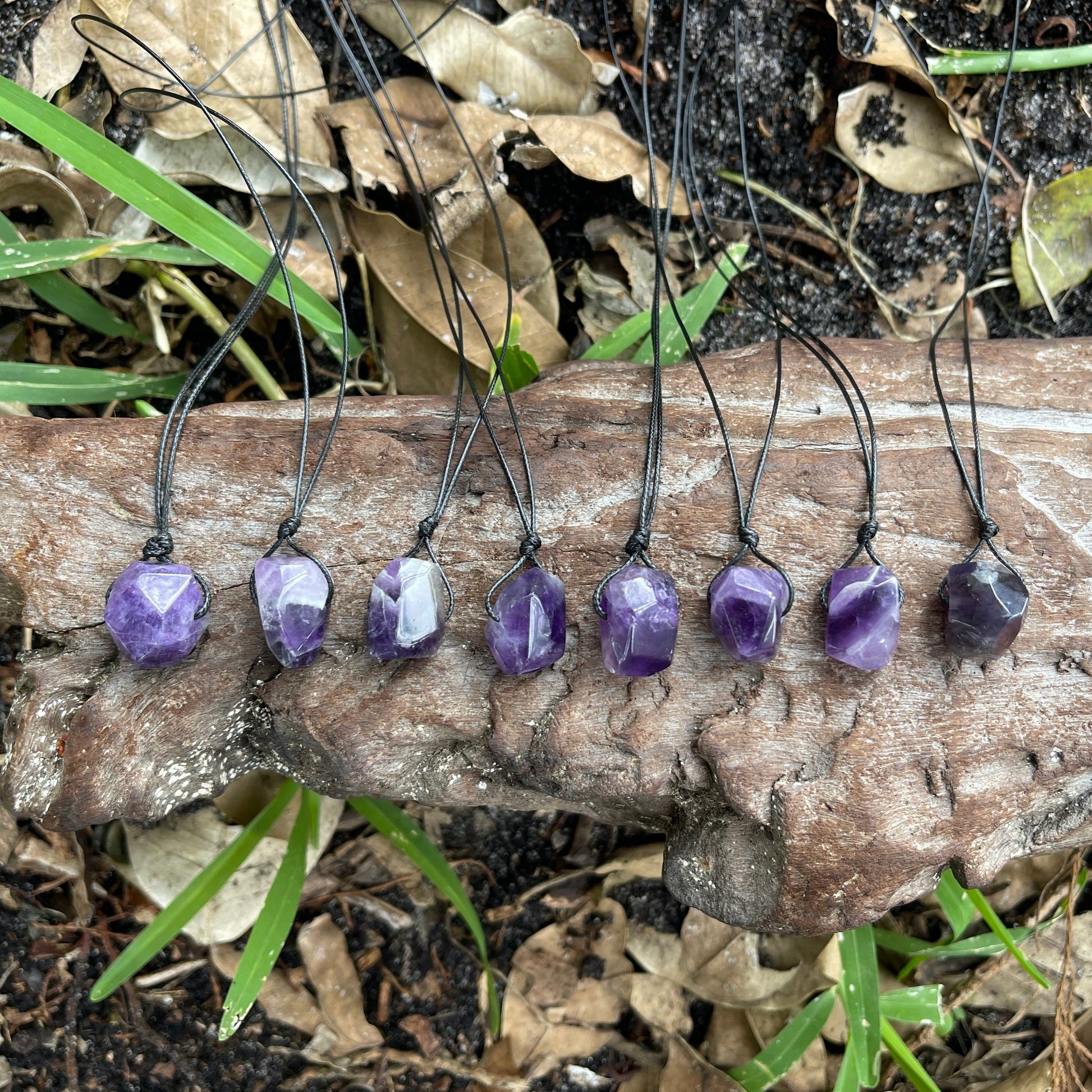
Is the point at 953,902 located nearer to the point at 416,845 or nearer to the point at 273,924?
the point at 416,845

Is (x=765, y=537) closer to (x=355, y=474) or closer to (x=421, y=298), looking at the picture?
(x=355, y=474)

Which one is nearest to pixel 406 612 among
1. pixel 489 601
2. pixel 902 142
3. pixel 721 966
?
pixel 489 601

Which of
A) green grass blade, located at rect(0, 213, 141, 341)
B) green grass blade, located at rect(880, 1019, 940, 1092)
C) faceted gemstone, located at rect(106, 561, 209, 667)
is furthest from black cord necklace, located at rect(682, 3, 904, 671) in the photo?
green grass blade, located at rect(0, 213, 141, 341)

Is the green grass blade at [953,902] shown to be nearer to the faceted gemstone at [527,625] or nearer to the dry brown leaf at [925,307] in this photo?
the faceted gemstone at [527,625]

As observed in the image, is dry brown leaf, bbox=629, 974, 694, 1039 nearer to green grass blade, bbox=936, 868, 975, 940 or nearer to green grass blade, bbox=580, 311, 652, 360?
green grass blade, bbox=936, 868, 975, 940

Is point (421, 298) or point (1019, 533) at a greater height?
point (421, 298)

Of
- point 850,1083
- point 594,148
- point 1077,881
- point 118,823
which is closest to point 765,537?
point 594,148

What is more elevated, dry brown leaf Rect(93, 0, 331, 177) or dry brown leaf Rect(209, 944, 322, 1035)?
dry brown leaf Rect(93, 0, 331, 177)
